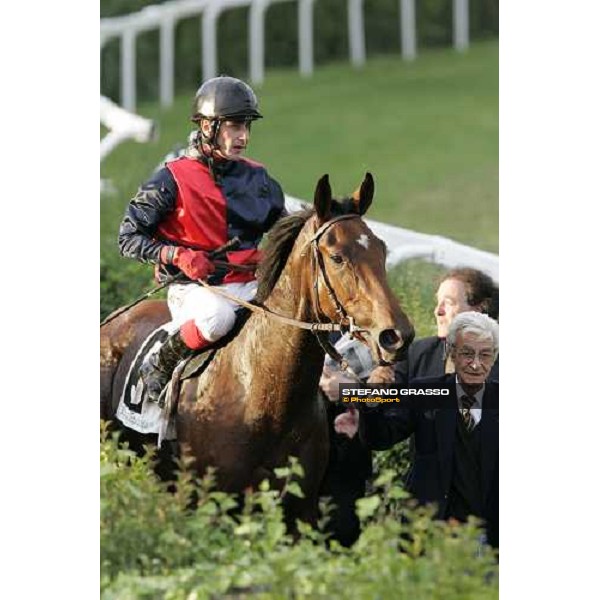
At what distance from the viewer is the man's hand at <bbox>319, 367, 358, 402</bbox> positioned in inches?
324

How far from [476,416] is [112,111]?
2287 millimetres

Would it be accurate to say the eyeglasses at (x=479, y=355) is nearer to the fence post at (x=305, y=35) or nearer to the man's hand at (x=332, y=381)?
the man's hand at (x=332, y=381)

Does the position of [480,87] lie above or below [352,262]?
above

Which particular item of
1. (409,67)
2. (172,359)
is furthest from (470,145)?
(172,359)

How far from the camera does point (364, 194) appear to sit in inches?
309

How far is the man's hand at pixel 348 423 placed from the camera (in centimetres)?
822

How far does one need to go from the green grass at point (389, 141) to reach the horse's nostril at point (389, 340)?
0.94 meters

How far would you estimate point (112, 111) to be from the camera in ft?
30.6

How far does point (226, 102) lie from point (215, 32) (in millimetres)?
1261

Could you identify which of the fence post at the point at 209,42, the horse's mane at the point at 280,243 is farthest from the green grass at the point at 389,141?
the horse's mane at the point at 280,243

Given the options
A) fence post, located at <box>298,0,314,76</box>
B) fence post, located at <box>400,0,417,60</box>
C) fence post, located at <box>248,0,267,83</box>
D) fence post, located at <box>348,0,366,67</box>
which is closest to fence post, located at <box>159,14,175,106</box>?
fence post, located at <box>248,0,267,83</box>

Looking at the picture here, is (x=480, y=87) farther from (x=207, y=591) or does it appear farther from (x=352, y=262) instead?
(x=207, y=591)

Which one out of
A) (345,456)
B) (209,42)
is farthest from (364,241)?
(209,42)

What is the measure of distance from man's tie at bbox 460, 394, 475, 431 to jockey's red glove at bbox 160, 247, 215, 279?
1182 mm
